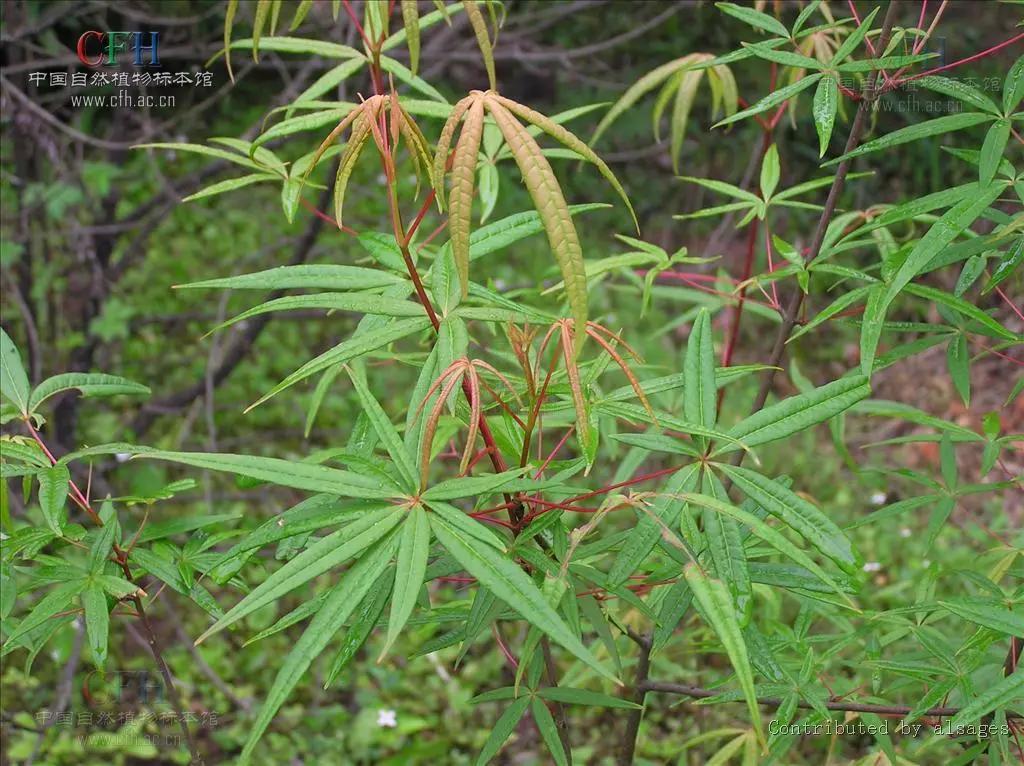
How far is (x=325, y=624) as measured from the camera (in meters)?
0.73

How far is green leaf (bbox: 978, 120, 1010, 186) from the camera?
0.96 m

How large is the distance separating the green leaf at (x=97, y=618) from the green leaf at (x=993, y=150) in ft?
3.18

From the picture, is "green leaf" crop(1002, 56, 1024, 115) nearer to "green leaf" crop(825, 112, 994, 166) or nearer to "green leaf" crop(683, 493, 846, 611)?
"green leaf" crop(825, 112, 994, 166)

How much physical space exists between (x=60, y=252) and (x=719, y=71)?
6.28ft

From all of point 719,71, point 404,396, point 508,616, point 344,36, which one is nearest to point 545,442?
point 404,396

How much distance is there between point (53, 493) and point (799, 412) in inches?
27.7

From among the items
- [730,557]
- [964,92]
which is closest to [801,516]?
[730,557]

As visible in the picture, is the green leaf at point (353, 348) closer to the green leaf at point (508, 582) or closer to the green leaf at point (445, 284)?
the green leaf at point (445, 284)

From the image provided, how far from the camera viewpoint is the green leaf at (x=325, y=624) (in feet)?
2.30

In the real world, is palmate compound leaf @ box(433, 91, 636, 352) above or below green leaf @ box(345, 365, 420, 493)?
above

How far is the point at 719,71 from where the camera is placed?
1456mm

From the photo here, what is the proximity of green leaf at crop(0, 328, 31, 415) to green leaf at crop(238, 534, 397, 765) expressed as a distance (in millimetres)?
557

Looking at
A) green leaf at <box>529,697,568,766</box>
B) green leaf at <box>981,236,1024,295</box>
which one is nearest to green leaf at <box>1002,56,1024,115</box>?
green leaf at <box>981,236,1024,295</box>

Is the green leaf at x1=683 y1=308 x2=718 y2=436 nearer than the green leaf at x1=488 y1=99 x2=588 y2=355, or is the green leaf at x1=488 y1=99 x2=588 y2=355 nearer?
the green leaf at x1=488 y1=99 x2=588 y2=355
